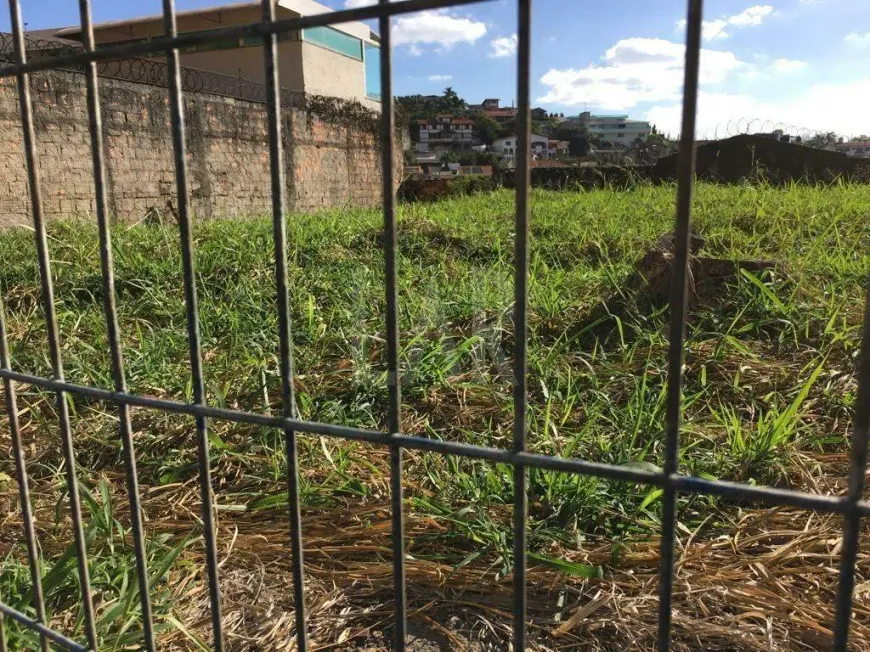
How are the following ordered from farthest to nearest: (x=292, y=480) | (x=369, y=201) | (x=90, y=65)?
(x=369, y=201), (x=90, y=65), (x=292, y=480)

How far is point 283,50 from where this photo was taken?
15.9 metres

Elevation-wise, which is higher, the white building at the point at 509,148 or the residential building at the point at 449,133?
the residential building at the point at 449,133

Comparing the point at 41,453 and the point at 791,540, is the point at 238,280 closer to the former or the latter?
the point at 41,453

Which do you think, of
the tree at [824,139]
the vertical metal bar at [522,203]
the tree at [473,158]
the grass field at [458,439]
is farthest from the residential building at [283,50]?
the vertical metal bar at [522,203]

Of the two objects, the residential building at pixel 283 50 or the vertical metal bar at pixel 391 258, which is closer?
the vertical metal bar at pixel 391 258

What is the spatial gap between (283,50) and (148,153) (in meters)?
9.09

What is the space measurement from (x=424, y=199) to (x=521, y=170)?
1073 cm

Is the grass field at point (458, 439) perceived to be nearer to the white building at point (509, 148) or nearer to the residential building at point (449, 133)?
the white building at point (509, 148)

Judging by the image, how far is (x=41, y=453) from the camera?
2.27m

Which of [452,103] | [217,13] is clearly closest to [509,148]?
[452,103]

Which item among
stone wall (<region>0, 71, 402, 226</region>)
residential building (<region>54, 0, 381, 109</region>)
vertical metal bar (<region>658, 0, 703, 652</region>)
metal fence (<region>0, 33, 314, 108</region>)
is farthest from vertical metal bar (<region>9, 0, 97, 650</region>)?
residential building (<region>54, 0, 381, 109</region>)

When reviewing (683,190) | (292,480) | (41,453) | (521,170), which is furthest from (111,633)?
(683,190)

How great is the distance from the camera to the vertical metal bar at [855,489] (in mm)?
557

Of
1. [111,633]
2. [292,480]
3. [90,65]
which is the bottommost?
[111,633]
